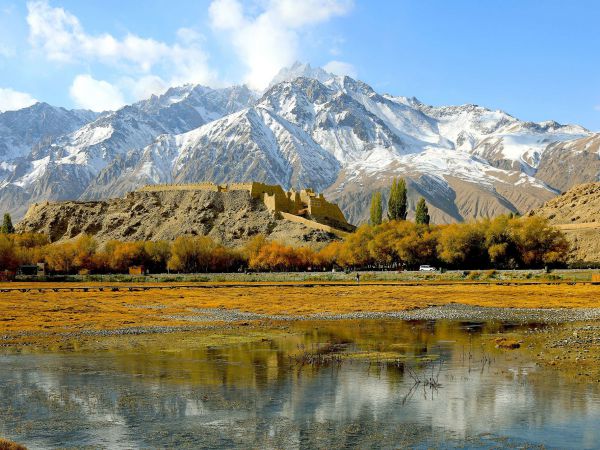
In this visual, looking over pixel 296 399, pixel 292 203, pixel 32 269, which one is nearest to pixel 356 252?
pixel 292 203

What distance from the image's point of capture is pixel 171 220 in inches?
6083

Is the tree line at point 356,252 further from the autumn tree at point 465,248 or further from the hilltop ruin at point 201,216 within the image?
the hilltop ruin at point 201,216

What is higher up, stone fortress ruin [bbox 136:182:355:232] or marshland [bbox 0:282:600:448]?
stone fortress ruin [bbox 136:182:355:232]

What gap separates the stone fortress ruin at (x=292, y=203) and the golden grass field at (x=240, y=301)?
227 ft

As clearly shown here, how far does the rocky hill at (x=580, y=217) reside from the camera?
4434 inches

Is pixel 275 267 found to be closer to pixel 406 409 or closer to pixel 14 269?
pixel 14 269

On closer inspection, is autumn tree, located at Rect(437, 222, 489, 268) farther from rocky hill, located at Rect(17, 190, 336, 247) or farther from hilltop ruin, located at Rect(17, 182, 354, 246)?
hilltop ruin, located at Rect(17, 182, 354, 246)

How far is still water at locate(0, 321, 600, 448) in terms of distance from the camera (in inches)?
747

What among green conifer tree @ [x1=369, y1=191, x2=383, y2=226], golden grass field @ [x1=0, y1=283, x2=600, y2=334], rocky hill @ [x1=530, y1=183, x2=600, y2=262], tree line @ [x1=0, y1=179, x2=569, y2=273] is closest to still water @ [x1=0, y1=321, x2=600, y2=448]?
golden grass field @ [x1=0, y1=283, x2=600, y2=334]

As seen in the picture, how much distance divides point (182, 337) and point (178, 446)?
848 inches

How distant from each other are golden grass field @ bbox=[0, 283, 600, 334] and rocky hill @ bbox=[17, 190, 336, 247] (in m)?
59.5

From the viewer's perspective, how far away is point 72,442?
18672 mm

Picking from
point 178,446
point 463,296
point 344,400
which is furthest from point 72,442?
point 463,296

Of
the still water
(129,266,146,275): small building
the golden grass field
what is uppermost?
(129,266,146,275): small building
